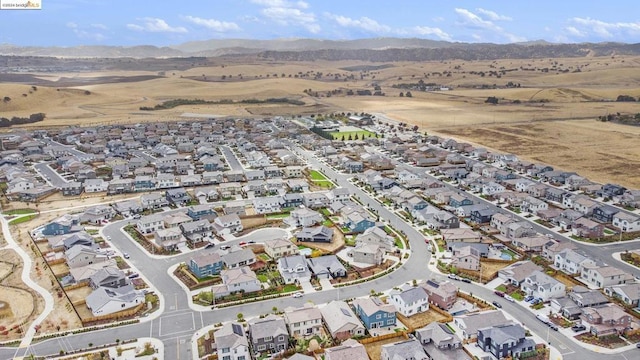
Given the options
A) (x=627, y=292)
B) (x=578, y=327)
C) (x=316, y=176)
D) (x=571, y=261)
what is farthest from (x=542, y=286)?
(x=316, y=176)

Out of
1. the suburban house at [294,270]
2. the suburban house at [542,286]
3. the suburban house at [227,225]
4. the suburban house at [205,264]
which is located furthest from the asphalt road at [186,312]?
the suburban house at [227,225]

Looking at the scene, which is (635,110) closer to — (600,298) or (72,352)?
(600,298)

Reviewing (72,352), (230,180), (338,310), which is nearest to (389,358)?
(338,310)

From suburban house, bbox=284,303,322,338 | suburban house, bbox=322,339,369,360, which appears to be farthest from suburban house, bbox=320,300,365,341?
suburban house, bbox=322,339,369,360

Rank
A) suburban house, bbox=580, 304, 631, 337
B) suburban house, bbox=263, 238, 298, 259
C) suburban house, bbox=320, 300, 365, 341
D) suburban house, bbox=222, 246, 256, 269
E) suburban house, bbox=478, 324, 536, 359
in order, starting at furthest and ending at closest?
suburban house, bbox=263, 238, 298, 259 < suburban house, bbox=222, 246, 256, 269 < suburban house, bbox=320, 300, 365, 341 < suburban house, bbox=580, 304, 631, 337 < suburban house, bbox=478, 324, 536, 359

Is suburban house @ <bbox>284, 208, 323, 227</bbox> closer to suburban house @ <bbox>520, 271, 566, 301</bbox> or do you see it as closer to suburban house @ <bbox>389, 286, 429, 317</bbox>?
suburban house @ <bbox>389, 286, 429, 317</bbox>

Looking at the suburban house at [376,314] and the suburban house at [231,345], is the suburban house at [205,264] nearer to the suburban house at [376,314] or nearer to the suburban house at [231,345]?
the suburban house at [231,345]

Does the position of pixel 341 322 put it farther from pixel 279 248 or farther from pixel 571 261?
pixel 571 261
